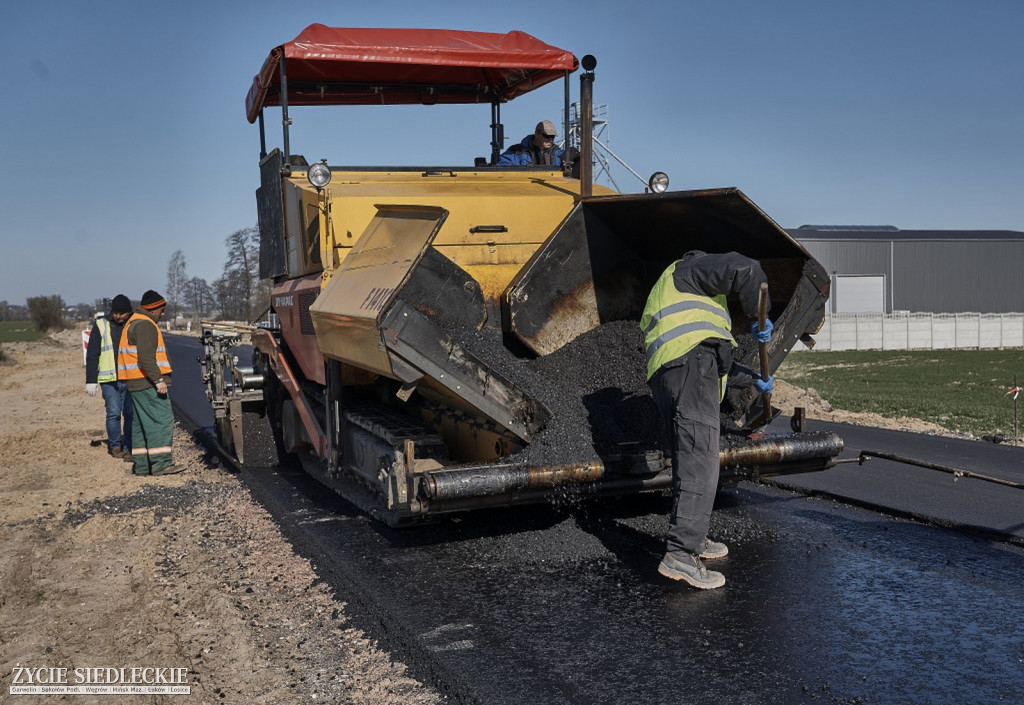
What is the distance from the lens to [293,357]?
20.6 ft

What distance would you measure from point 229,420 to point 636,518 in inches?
154

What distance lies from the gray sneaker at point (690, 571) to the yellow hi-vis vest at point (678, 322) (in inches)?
31.0

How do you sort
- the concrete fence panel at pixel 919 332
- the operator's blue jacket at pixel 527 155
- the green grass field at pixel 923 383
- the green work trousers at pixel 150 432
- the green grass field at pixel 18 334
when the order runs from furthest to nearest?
the green grass field at pixel 18 334 < the concrete fence panel at pixel 919 332 < the green grass field at pixel 923 383 < the green work trousers at pixel 150 432 < the operator's blue jacket at pixel 527 155

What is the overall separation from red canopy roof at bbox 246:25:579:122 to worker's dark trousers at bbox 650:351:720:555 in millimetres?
3327

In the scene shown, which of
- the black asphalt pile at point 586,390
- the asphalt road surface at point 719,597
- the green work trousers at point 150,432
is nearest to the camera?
the asphalt road surface at point 719,597

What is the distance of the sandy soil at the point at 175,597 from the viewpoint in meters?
3.17

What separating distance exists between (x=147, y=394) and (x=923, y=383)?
13.3 m

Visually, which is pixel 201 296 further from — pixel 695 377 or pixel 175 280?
pixel 695 377

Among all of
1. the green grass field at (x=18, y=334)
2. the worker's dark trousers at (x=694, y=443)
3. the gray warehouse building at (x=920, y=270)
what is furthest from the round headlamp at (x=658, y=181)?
the green grass field at (x=18, y=334)

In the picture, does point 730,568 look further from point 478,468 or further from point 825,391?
point 825,391

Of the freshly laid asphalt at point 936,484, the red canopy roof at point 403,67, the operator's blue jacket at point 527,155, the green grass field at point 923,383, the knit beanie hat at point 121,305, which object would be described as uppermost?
the red canopy roof at point 403,67

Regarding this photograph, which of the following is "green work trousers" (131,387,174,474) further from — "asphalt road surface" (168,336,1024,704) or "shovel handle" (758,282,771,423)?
"shovel handle" (758,282,771,423)

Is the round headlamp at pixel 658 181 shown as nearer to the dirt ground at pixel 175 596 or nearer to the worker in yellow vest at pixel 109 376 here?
the dirt ground at pixel 175 596

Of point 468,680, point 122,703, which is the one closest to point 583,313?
point 468,680
